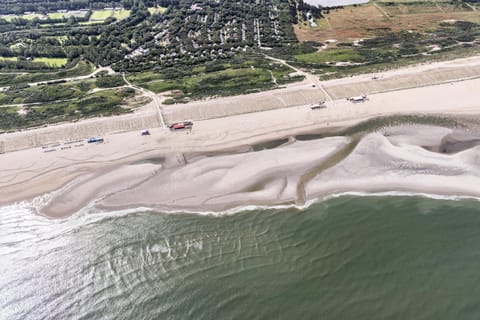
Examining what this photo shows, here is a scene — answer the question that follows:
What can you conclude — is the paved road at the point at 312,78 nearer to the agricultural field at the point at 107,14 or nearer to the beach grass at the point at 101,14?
the agricultural field at the point at 107,14

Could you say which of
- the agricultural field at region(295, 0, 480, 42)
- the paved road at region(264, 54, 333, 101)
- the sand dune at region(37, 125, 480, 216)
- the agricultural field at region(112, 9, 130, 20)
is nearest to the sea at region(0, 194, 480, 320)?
the sand dune at region(37, 125, 480, 216)

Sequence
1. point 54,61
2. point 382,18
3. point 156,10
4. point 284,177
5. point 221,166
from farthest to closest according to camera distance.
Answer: point 156,10
point 382,18
point 54,61
point 221,166
point 284,177

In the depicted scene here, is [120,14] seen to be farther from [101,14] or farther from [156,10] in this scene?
[156,10]

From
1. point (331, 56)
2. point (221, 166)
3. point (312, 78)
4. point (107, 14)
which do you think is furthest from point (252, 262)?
point (107, 14)

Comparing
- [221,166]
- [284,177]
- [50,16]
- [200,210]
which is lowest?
[200,210]

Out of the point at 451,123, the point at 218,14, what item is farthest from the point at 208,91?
the point at 218,14

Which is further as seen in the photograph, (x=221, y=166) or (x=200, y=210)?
(x=221, y=166)

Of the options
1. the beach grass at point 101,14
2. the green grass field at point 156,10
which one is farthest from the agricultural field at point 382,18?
the beach grass at point 101,14
